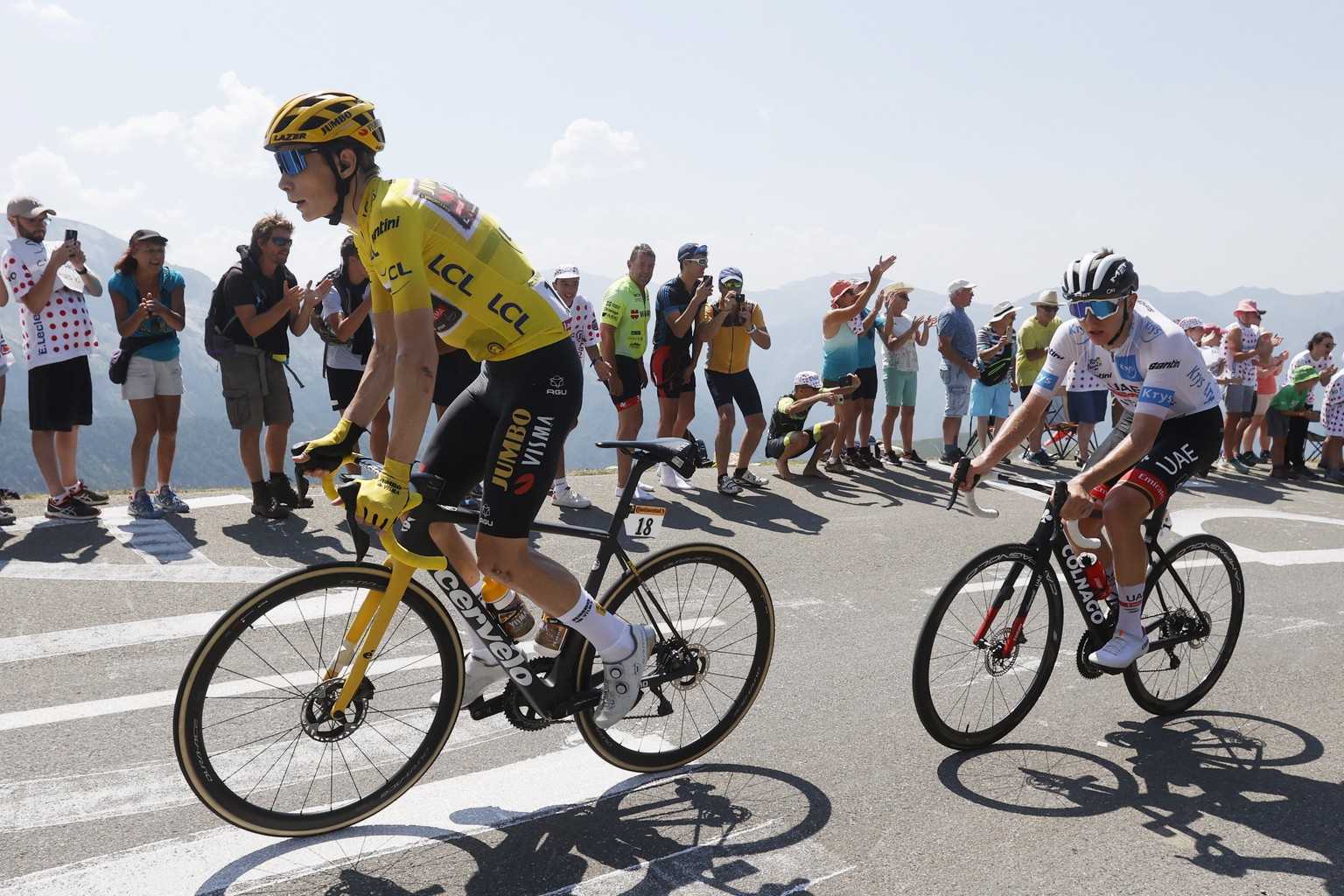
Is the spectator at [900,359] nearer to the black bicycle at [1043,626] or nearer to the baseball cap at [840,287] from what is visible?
the baseball cap at [840,287]

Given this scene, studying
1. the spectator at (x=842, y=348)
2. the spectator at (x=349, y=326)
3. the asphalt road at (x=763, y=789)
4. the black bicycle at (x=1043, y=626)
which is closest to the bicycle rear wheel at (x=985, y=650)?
the black bicycle at (x=1043, y=626)

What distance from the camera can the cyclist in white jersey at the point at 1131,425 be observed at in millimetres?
4348

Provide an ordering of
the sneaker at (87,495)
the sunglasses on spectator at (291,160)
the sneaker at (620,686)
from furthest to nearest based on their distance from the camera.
A: the sneaker at (87,495), the sneaker at (620,686), the sunglasses on spectator at (291,160)

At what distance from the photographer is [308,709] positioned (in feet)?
10.7

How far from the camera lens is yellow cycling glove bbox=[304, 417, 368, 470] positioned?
3.01 metres

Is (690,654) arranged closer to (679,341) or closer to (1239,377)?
(679,341)

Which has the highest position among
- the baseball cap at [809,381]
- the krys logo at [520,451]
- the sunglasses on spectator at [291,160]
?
the sunglasses on spectator at [291,160]

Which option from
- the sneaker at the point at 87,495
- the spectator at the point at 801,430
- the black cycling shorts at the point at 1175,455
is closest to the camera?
the black cycling shorts at the point at 1175,455

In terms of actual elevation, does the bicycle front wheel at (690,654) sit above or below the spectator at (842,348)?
below

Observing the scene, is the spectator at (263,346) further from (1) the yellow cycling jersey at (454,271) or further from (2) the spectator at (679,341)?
(1) the yellow cycling jersey at (454,271)

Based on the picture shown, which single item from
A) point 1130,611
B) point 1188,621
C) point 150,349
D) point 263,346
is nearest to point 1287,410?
point 1188,621

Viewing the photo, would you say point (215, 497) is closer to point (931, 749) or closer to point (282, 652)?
point (282, 652)

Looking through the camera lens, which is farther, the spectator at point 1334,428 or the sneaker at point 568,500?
the spectator at point 1334,428

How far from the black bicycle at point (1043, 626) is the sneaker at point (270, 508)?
5.46 metres
